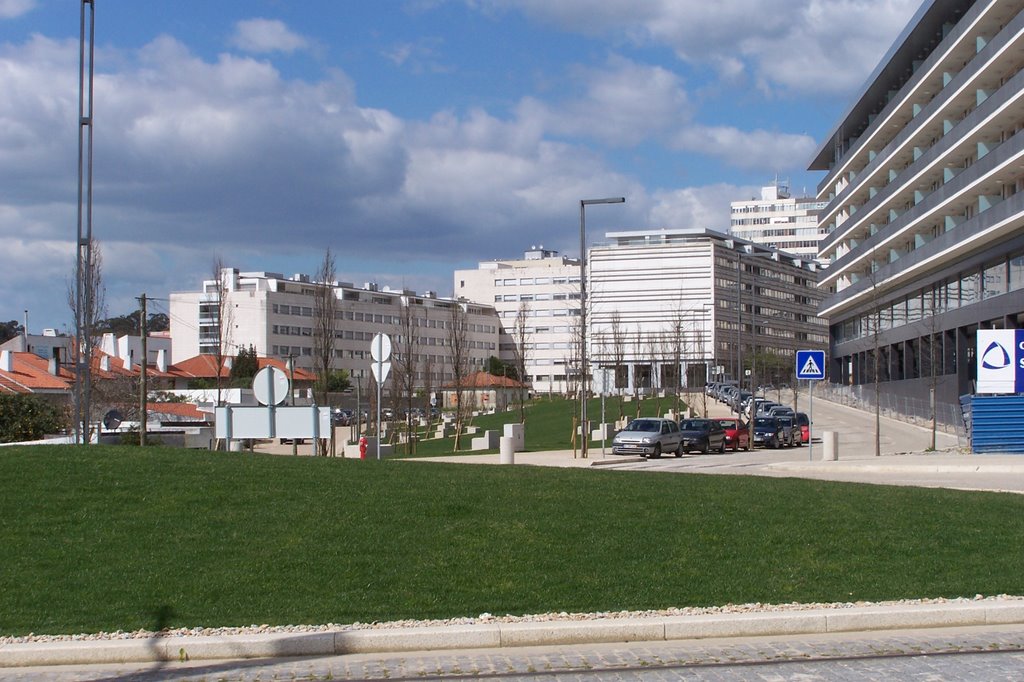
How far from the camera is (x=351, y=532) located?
12.2 m

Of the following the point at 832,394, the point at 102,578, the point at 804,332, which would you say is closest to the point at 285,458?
the point at 102,578

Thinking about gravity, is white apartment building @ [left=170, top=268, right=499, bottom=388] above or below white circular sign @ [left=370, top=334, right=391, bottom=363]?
above

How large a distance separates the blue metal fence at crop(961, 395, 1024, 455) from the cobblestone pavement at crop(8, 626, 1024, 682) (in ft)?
106

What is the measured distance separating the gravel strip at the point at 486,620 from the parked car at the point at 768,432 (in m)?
42.2

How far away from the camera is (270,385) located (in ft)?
64.5

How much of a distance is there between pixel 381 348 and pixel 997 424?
27.4 metres

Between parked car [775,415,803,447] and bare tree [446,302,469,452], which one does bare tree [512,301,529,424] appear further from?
parked car [775,415,803,447]

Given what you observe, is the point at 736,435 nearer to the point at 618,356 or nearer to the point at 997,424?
the point at 997,424

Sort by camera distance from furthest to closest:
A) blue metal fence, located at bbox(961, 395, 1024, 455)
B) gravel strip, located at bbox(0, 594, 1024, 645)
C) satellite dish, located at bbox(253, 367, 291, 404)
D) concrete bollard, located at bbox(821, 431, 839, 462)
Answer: blue metal fence, located at bbox(961, 395, 1024, 455) < concrete bollard, located at bbox(821, 431, 839, 462) < satellite dish, located at bbox(253, 367, 291, 404) < gravel strip, located at bbox(0, 594, 1024, 645)

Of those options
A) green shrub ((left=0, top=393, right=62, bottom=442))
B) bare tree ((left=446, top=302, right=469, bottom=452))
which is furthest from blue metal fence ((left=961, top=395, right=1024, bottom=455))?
green shrub ((left=0, top=393, right=62, bottom=442))

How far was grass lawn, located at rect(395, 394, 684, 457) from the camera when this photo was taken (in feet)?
182

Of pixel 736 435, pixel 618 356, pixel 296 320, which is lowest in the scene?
pixel 736 435

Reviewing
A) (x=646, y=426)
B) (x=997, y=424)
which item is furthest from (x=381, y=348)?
(x=997, y=424)

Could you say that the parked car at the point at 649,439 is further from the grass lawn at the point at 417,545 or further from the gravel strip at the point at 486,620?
the gravel strip at the point at 486,620
